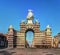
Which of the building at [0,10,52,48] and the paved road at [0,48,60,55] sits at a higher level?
the building at [0,10,52,48]

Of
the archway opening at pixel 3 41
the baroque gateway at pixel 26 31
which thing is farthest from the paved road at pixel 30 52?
the archway opening at pixel 3 41

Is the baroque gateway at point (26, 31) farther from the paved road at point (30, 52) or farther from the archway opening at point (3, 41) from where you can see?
the paved road at point (30, 52)

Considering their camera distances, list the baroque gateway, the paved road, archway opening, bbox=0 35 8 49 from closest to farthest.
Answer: the paved road < the baroque gateway < archway opening, bbox=0 35 8 49

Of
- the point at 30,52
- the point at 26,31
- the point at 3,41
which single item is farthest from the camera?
the point at 3,41

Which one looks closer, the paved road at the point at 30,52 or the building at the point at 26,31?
the paved road at the point at 30,52

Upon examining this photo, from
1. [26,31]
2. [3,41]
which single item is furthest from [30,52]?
[3,41]

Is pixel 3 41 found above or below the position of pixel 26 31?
below

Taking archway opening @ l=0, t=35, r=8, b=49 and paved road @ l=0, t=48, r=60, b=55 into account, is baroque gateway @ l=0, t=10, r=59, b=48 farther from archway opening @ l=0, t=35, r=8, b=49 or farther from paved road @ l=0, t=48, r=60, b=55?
paved road @ l=0, t=48, r=60, b=55

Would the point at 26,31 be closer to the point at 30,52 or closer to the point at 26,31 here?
the point at 26,31

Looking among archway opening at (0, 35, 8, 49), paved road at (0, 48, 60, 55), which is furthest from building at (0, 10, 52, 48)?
paved road at (0, 48, 60, 55)

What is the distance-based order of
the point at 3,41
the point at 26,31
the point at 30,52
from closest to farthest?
the point at 30,52 < the point at 26,31 < the point at 3,41

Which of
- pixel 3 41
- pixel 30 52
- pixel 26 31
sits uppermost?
pixel 26 31

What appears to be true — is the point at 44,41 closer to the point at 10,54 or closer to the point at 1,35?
the point at 1,35

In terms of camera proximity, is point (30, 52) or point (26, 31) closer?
point (30, 52)
